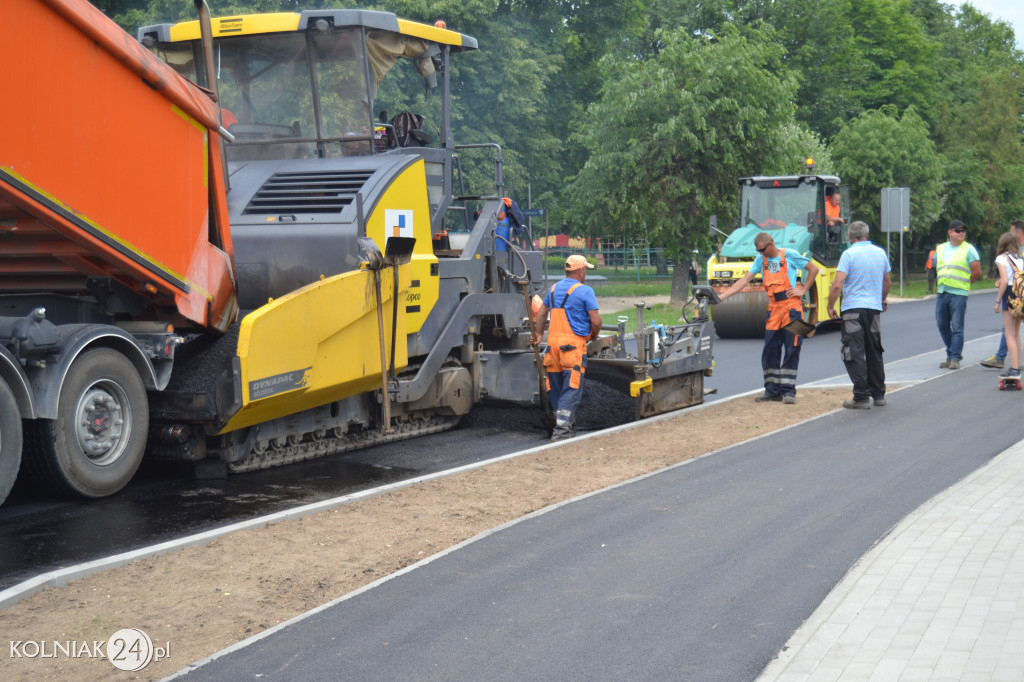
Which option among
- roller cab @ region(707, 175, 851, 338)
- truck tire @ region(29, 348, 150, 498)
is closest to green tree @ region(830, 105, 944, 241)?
roller cab @ region(707, 175, 851, 338)

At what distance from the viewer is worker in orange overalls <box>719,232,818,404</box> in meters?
11.8

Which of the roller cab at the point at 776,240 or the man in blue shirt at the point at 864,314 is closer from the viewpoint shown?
the man in blue shirt at the point at 864,314

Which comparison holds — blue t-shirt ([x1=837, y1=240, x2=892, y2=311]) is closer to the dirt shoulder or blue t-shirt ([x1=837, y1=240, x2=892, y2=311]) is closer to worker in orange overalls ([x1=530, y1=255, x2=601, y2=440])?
worker in orange overalls ([x1=530, y1=255, x2=601, y2=440])

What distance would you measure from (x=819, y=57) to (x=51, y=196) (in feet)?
150

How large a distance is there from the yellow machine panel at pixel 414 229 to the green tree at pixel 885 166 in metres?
32.3

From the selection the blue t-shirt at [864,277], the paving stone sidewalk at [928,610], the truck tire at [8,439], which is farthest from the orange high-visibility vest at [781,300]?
the truck tire at [8,439]

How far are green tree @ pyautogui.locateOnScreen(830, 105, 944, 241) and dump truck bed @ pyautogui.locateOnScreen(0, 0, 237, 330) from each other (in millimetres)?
34644

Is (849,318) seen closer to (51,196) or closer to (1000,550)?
(1000,550)

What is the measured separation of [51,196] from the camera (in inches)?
263

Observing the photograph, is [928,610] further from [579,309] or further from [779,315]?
[779,315]

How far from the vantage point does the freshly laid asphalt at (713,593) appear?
15.3 feet

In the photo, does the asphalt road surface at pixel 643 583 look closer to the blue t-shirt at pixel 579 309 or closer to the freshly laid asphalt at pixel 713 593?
the freshly laid asphalt at pixel 713 593

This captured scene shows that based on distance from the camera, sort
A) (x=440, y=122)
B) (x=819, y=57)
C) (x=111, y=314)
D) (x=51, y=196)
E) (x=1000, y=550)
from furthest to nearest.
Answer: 1. (x=819, y=57)
2. (x=440, y=122)
3. (x=111, y=314)
4. (x=51, y=196)
5. (x=1000, y=550)

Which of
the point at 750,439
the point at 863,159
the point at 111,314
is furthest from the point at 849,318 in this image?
the point at 863,159
